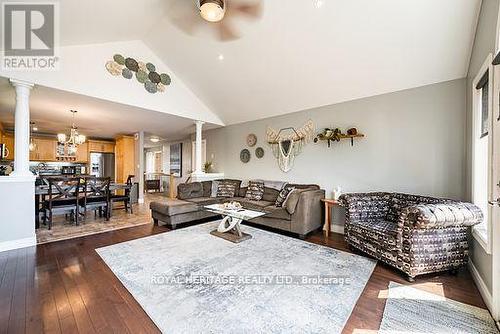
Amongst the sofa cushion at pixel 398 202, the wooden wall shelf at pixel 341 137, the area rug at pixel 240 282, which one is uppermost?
the wooden wall shelf at pixel 341 137

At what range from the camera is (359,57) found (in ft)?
10.3

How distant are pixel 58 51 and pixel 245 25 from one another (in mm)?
3008

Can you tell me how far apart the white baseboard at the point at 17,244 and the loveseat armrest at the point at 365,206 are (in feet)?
15.3

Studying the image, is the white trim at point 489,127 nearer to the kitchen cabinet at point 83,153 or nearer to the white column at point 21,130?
the white column at point 21,130

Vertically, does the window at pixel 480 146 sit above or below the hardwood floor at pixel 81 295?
above

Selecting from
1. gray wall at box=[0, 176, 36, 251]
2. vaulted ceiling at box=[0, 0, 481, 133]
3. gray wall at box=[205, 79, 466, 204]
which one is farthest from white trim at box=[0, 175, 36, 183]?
gray wall at box=[205, 79, 466, 204]

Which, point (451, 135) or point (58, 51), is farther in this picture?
point (58, 51)

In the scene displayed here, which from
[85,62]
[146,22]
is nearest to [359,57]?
[146,22]

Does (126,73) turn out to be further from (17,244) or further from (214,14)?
(17,244)

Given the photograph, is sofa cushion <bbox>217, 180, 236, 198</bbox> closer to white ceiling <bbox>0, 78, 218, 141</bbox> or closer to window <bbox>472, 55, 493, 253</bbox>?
white ceiling <bbox>0, 78, 218, 141</bbox>

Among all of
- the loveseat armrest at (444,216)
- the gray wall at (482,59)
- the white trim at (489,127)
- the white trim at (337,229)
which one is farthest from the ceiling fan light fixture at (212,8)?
the white trim at (337,229)

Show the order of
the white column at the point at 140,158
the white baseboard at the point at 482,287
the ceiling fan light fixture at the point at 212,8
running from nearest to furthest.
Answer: the white baseboard at the point at 482,287 < the ceiling fan light fixture at the point at 212,8 < the white column at the point at 140,158

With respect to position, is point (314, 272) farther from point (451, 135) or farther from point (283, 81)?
point (283, 81)

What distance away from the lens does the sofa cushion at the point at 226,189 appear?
532 centimetres
